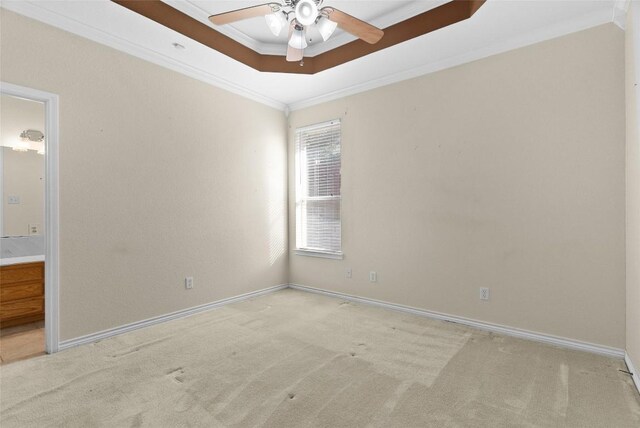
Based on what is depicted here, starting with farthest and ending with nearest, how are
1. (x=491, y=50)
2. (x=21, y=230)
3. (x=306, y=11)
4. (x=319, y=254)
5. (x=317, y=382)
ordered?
1. (x=319, y=254)
2. (x=21, y=230)
3. (x=491, y=50)
4. (x=317, y=382)
5. (x=306, y=11)

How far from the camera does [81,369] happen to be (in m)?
2.26

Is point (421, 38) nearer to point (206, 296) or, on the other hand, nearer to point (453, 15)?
point (453, 15)

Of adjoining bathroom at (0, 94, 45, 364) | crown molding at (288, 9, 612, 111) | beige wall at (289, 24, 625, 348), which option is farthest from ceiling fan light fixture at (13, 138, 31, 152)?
beige wall at (289, 24, 625, 348)

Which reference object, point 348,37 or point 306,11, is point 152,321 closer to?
point 306,11

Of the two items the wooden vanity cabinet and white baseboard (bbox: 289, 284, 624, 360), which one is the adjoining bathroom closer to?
the wooden vanity cabinet

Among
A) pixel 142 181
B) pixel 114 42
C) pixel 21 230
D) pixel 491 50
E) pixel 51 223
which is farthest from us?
pixel 21 230

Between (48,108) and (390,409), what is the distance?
3.34m

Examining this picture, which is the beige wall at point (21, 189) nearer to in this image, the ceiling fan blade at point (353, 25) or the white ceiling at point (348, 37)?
the white ceiling at point (348, 37)

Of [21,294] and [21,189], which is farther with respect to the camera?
[21,189]

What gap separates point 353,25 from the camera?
211 centimetres

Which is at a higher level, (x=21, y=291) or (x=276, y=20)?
(x=276, y=20)

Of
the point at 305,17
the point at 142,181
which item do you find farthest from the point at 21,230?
the point at 305,17

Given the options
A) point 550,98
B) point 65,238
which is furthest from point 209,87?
point 550,98

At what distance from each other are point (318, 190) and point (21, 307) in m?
3.49
